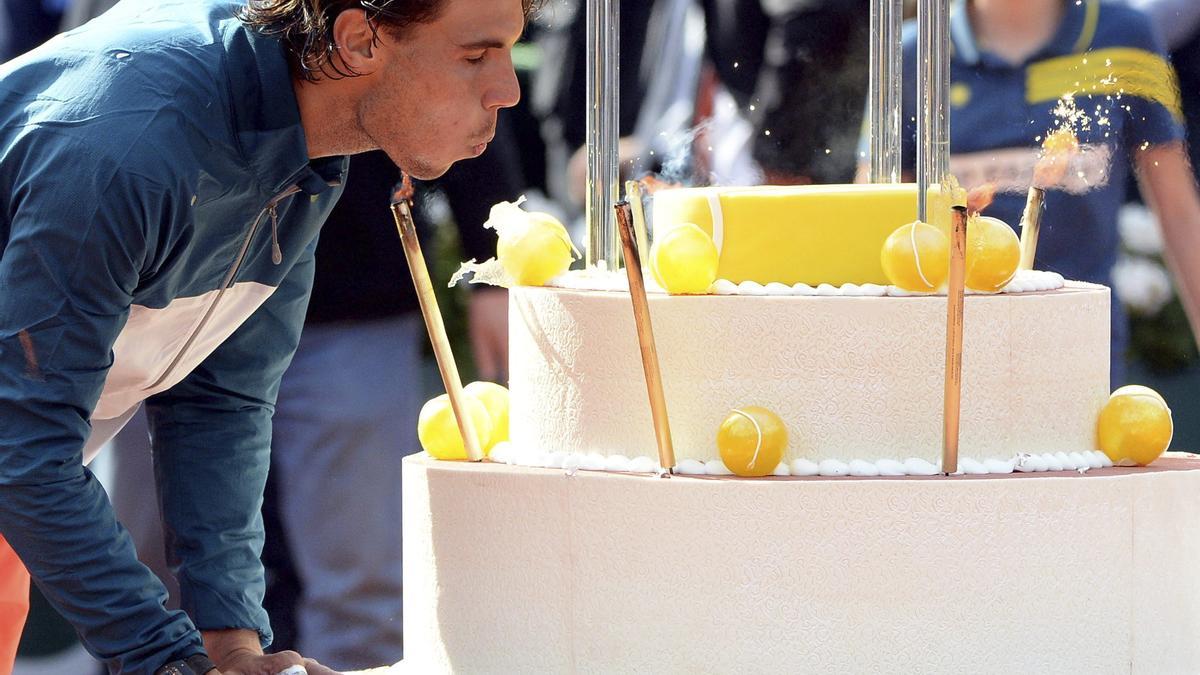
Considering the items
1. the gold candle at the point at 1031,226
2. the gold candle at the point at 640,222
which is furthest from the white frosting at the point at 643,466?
the gold candle at the point at 1031,226

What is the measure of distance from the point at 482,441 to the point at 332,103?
0.50 m

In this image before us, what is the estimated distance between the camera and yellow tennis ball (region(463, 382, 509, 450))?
77.7 inches

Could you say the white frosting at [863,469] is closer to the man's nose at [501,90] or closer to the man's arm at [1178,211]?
the man's nose at [501,90]

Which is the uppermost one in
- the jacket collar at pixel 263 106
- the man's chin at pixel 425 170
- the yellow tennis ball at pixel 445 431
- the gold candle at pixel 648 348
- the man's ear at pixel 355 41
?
the man's ear at pixel 355 41

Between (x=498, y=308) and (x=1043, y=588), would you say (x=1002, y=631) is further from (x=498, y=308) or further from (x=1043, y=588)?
(x=498, y=308)

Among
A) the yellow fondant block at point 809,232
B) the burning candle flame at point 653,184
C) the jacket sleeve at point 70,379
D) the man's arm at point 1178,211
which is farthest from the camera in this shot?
the man's arm at point 1178,211

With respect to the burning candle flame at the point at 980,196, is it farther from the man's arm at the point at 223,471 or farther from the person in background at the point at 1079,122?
the man's arm at the point at 223,471

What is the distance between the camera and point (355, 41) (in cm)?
158

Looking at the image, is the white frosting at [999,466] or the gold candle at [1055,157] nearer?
the white frosting at [999,466]

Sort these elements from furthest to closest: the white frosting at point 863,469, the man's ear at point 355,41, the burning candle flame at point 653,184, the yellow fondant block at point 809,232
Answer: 1. the burning candle flame at point 653,184
2. the yellow fondant block at point 809,232
3. the white frosting at point 863,469
4. the man's ear at point 355,41

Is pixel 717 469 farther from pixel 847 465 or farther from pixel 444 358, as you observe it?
pixel 444 358

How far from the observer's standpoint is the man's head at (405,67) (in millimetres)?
1564

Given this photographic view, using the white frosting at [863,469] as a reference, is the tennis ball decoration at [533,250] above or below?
above

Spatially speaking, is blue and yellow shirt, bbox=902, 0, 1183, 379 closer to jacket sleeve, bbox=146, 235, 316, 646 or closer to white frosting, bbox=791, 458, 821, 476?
white frosting, bbox=791, 458, 821, 476
